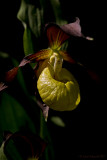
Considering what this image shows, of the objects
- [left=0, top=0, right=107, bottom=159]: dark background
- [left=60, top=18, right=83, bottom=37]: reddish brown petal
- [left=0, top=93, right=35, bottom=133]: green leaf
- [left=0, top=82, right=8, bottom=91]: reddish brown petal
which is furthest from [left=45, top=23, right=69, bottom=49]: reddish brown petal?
[left=0, top=0, right=107, bottom=159]: dark background

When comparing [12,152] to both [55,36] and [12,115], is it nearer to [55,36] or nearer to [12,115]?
[12,115]

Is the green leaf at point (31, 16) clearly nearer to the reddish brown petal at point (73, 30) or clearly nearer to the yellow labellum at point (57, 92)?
the yellow labellum at point (57, 92)

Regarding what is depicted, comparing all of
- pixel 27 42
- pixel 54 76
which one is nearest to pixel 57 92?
pixel 54 76

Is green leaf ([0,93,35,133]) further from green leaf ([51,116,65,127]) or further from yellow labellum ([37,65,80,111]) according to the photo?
green leaf ([51,116,65,127])

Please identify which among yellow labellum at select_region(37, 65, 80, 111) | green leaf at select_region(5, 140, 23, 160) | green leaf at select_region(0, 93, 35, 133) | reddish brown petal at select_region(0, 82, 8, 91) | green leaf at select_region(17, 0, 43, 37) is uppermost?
green leaf at select_region(17, 0, 43, 37)

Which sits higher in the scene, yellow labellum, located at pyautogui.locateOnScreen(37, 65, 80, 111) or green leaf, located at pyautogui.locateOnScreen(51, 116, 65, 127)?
yellow labellum, located at pyautogui.locateOnScreen(37, 65, 80, 111)

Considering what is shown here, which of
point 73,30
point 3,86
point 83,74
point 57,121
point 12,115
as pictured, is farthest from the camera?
point 83,74
